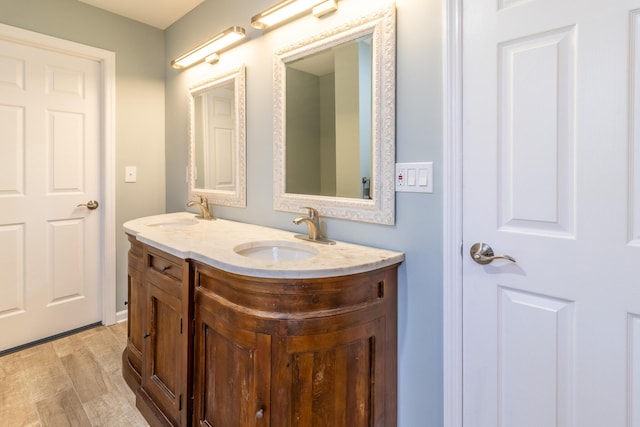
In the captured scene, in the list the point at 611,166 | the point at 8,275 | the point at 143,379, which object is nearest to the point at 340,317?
the point at 611,166

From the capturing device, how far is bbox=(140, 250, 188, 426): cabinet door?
53.6 inches

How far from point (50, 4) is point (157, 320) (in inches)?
88.6

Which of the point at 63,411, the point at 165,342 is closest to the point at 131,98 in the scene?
the point at 165,342

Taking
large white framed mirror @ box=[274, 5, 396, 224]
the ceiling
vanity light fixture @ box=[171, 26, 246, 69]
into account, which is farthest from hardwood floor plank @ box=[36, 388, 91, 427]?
the ceiling

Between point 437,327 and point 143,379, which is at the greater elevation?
point 437,327

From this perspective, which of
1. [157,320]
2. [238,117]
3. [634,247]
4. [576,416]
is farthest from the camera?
[238,117]

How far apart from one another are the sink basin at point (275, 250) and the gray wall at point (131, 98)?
1.67 meters

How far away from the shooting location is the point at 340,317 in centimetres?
108

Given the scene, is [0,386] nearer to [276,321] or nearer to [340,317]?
[276,321]

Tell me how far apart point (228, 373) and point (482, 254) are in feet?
3.11

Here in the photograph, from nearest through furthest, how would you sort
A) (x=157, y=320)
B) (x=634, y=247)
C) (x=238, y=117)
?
(x=634, y=247) → (x=157, y=320) → (x=238, y=117)

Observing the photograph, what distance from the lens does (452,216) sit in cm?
116

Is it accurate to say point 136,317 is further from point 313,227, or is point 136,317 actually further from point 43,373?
point 313,227

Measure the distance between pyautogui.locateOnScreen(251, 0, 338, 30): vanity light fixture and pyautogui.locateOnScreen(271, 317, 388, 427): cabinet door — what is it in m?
1.35
